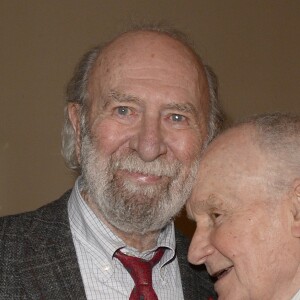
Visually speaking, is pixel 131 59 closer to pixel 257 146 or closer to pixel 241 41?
pixel 257 146

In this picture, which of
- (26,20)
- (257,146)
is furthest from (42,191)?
(257,146)

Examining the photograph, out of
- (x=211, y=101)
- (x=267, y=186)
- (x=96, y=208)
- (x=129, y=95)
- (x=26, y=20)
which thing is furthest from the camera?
(x=26, y=20)

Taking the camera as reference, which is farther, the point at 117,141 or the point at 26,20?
the point at 26,20

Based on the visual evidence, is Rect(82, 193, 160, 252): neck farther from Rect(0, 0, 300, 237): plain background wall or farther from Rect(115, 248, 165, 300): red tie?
Rect(0, 0, 300, 237): plain background wall

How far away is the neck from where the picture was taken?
6.23 feet

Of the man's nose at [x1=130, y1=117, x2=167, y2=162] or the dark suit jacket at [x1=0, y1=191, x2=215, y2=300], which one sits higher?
the man's nose at [x1=130, y1=117, x2=167, y2=162]

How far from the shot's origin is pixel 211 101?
2.05 metres

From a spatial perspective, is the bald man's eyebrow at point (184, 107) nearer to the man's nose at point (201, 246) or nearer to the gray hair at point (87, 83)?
the gray hair at point (87, 83)

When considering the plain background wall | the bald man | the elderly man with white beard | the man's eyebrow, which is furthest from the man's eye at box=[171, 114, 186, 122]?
the plain background wall

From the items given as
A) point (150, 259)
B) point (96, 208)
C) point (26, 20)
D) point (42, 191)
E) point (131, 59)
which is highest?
point (131, 59)

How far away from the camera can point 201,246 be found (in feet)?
5.20

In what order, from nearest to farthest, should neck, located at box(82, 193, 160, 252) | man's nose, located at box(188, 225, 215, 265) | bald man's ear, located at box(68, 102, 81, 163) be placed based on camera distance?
man's nose, located at box(188, 225, 215, 265), neck, located at box(82, 193, 160, 252), bald man's ear, located at box(68, 102, 81, 163)

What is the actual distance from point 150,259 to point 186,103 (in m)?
0.47

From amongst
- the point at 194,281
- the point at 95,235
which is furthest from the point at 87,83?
the point at 194,281
